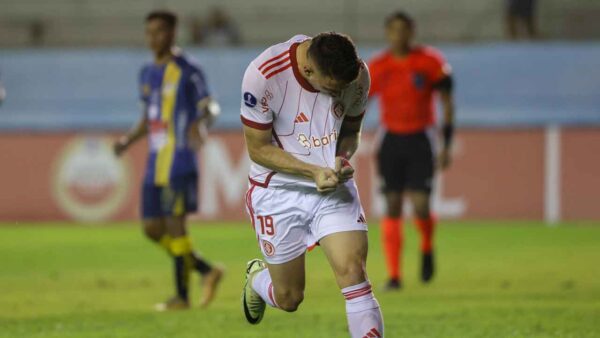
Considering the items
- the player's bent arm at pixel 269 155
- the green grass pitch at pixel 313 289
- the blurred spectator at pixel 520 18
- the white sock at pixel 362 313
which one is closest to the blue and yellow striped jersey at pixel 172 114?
the green grass pitch at pixel 313 289

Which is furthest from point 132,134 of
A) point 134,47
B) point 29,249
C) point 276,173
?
point 134,47

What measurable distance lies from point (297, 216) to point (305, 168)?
1.37 feet

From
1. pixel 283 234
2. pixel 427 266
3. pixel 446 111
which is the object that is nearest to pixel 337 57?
pixel 283 234

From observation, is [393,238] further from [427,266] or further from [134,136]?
[134,136]

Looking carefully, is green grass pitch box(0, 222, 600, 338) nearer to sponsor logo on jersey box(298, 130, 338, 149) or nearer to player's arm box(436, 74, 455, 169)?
player's arm box(436, 74, 455, 169)

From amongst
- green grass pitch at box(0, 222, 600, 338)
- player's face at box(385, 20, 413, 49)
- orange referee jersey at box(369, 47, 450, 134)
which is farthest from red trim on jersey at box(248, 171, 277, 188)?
orange referee jersey at box(369, 47, 450, 134)

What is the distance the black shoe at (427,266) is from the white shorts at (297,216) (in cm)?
542

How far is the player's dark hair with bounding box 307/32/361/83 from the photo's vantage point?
6.64m

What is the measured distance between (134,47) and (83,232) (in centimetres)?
507

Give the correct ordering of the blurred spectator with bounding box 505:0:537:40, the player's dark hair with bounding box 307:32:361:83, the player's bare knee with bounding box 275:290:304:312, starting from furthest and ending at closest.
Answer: the blurred spectator with bounding box 505:0:537:40
the player's bare knee with bounding box 275:290:304:312
the player's dark hair with bounding box 307:32:361:83

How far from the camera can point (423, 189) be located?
12773 mm

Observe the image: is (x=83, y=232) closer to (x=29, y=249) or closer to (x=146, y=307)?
(x=29, y=249)

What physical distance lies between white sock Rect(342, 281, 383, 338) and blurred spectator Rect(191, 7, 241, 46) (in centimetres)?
1849

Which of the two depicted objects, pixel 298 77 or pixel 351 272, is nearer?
pixel 351 272
